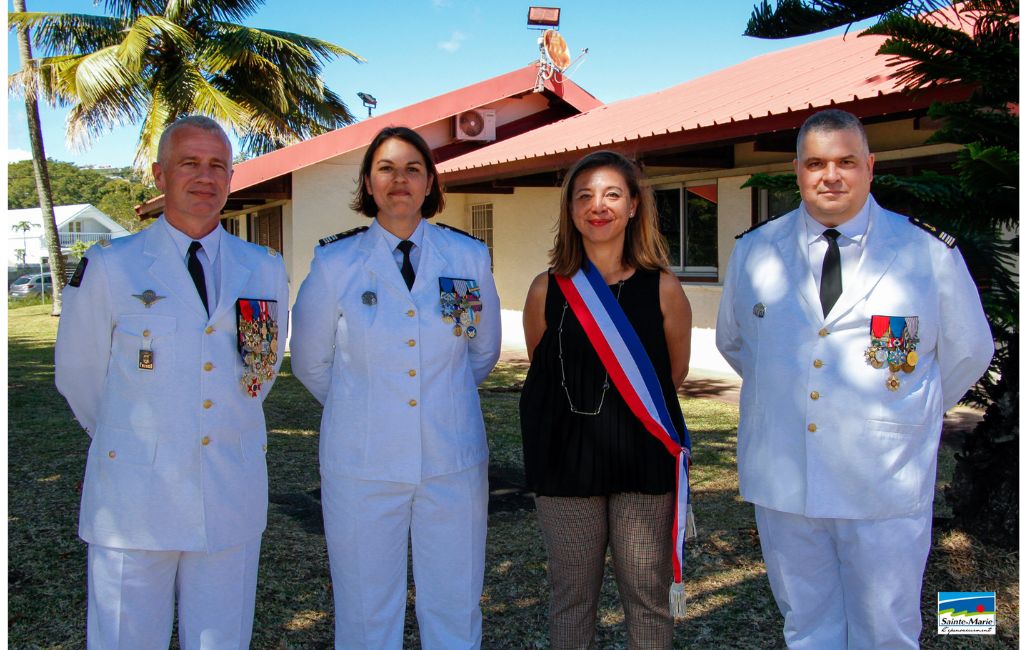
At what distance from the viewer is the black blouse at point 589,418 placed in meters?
2.57

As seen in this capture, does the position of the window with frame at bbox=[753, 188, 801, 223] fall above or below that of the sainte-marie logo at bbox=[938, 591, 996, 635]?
above

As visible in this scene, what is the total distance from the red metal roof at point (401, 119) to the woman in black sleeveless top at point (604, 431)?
1106cm

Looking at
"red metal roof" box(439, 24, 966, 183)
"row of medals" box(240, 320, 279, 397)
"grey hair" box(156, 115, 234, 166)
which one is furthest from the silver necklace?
"red metal roof" box(439, 24, 966, 183)

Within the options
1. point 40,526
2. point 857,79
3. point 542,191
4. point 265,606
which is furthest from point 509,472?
point 542,191

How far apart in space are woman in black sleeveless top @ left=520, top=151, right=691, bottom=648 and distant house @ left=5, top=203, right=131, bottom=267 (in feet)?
173

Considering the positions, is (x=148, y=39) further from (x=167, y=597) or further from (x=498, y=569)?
(x=167, y=597)

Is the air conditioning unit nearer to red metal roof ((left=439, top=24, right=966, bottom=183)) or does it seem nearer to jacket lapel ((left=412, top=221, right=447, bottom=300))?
red metal roof ((left=439, top=24, right=966, bottom=183))

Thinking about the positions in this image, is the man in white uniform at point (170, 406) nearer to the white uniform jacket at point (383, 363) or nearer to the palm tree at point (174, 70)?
the white uniform jacket at point (383, 363)

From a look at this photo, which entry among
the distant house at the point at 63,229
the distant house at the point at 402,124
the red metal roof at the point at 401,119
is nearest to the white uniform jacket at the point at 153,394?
the red metal roof at the point at 401,119

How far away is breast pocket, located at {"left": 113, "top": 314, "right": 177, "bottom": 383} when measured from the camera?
2438 millimetres

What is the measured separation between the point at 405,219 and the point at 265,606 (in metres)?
1.91

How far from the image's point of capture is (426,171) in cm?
287

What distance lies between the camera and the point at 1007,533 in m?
3.97

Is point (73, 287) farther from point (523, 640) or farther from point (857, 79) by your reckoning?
point (857, 79)
